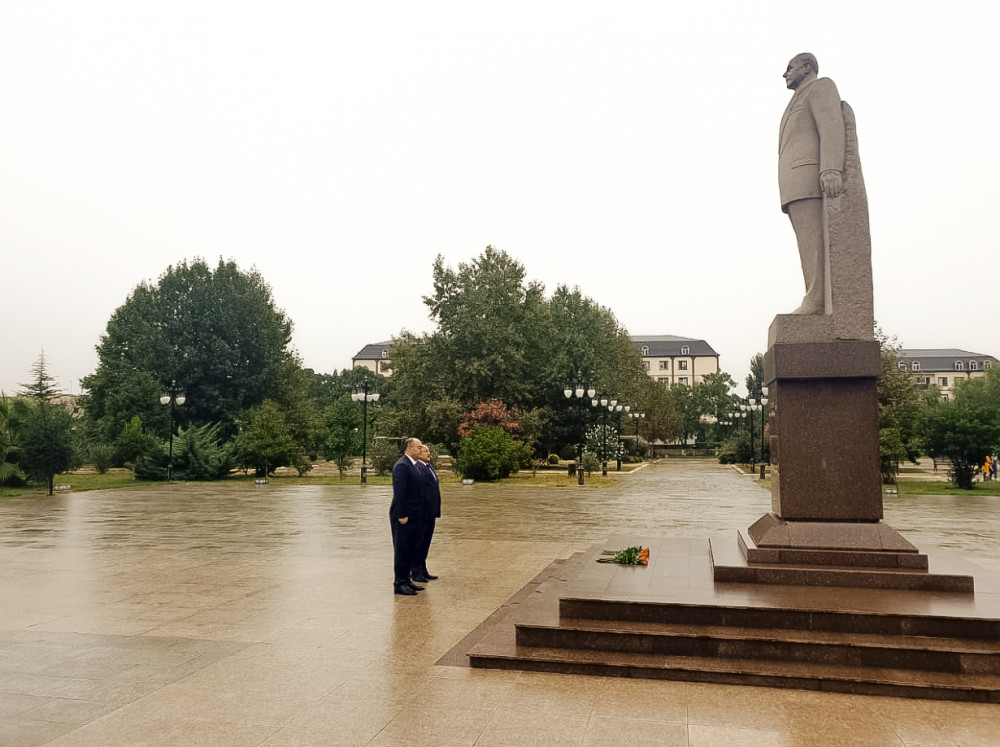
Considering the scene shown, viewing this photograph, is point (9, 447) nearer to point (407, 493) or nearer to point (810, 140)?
point (407, 493)

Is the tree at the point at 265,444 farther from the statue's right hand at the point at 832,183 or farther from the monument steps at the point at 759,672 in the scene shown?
the statue's right hand at the point at 832,183

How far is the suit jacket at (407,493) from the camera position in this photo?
8.08 meters

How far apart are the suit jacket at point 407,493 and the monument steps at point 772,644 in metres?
2.63

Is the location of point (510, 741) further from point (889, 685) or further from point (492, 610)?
point (492, 610)

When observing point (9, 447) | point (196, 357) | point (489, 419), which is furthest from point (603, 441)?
point (9, 447)

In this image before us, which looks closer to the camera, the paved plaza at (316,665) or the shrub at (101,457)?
the paved plaza at (316,665)

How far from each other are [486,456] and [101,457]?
72.2ft

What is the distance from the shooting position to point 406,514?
814 cm

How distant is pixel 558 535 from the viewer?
13727 mm

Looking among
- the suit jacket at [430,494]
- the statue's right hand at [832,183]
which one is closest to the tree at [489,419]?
the suit jacket at [430,494]

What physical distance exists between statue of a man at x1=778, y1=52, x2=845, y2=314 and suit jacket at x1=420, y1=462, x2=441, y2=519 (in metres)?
4.67

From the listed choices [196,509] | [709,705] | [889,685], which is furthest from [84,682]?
[196,509]

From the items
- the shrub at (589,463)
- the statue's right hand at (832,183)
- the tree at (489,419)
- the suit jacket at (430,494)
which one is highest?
the statue's right hand at (832,183)

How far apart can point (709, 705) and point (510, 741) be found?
1.44m
